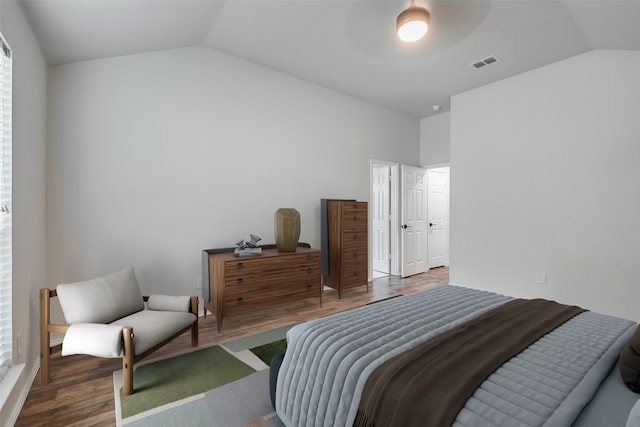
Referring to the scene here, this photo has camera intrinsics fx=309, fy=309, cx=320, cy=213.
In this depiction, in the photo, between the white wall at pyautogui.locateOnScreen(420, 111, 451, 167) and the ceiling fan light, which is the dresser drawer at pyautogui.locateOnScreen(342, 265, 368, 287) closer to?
the white wall at pyautogui.locateOnScreen(420, 111, 451, 167)

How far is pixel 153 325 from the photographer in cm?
224

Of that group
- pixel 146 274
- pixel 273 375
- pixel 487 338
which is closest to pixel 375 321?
pixel 487 338

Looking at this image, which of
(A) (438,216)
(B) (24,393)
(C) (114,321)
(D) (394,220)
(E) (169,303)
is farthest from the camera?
(A) (438,216)

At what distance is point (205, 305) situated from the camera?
3.36 metres

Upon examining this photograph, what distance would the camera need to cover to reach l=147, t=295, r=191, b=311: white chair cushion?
104 inches

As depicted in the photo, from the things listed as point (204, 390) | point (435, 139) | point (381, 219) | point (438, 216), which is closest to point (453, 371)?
point (204, 390)

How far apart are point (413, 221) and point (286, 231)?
3054mm

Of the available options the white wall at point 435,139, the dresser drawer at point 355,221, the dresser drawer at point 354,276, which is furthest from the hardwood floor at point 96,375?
the white wall at point 435,139

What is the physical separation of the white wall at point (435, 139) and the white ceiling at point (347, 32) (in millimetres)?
1478

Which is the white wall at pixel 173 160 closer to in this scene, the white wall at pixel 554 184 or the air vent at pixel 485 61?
the air vent at pixel 485 61

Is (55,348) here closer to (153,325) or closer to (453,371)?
(153,325)

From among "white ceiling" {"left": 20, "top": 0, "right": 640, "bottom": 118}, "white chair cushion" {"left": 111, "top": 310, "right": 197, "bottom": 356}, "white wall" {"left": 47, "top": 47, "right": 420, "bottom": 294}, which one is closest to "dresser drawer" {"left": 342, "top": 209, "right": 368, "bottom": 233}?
"white wall" {"left": 47, "top": 47, "right": 420, "bottom": 294}

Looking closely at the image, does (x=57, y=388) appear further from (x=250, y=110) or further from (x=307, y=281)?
(x=250, y=110)

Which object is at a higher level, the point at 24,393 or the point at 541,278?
the point at 541,278
